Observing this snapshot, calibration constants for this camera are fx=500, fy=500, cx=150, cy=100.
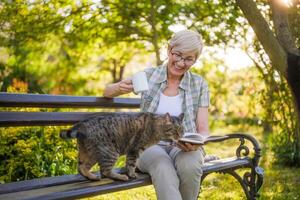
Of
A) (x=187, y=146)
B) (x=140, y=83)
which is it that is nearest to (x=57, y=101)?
(x=140, y=83)

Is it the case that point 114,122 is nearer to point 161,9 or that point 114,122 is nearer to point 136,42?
point 161,9

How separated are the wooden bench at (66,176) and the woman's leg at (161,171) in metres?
0.08

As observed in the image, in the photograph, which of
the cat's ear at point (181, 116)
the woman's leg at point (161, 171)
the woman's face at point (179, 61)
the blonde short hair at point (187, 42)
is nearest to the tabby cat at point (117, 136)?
the cat's ear at point (181, 116)

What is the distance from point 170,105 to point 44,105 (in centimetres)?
97

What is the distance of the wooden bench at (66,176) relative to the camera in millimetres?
3045

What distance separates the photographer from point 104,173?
3.37 metres

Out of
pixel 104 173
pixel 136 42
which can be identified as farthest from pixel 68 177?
pixel 136 42

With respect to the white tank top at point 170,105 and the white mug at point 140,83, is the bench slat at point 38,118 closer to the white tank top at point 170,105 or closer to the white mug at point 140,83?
the white mug at point 140,83

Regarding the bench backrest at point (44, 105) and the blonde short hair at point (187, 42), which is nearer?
the bench backrest at point (44, 105)

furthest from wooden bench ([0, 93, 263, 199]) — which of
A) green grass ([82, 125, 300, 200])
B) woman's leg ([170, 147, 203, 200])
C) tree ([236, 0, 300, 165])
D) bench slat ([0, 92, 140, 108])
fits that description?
tree ([236, 0, 300, 165])

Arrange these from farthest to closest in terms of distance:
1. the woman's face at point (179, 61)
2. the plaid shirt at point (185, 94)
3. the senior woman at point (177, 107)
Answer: the plaid shirt at point (185, 94) → the woman's face at point (179, 61) → the senior woman at point (177, 107)

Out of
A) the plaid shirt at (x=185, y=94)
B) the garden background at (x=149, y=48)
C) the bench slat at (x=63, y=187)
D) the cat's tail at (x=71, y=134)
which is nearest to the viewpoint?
the bench slat at (x=63, y=187)

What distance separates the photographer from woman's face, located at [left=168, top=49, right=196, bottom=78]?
376 cm

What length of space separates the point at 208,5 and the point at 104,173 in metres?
4.80
